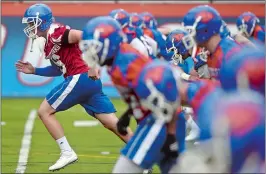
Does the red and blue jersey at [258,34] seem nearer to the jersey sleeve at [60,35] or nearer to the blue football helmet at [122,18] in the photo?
the blue football helmet at [122,18]

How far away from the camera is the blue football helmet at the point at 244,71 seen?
528 cm

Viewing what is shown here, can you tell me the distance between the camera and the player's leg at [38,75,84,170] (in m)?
8.50

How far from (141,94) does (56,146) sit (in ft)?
18.6

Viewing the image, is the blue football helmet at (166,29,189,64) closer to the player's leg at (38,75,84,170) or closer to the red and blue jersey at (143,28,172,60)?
the red and blue jersey at (143,28,172,60)

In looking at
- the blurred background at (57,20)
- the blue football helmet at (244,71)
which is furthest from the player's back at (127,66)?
the blurred background at (57,20)

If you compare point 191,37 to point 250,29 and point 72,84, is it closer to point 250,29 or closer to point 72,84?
point 72,84

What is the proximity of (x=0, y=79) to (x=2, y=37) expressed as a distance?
40.5 inches

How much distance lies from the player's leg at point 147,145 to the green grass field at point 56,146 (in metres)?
3.37

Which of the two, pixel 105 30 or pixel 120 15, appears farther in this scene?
pixel 120 15

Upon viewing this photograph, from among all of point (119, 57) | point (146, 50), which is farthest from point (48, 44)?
point (119, 57)

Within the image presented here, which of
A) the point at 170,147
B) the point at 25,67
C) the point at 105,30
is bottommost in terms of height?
the point at 25,67

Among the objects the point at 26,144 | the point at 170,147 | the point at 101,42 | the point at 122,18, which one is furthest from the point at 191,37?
the point at 26,144

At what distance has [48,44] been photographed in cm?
852

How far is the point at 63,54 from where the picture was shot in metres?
8.56
